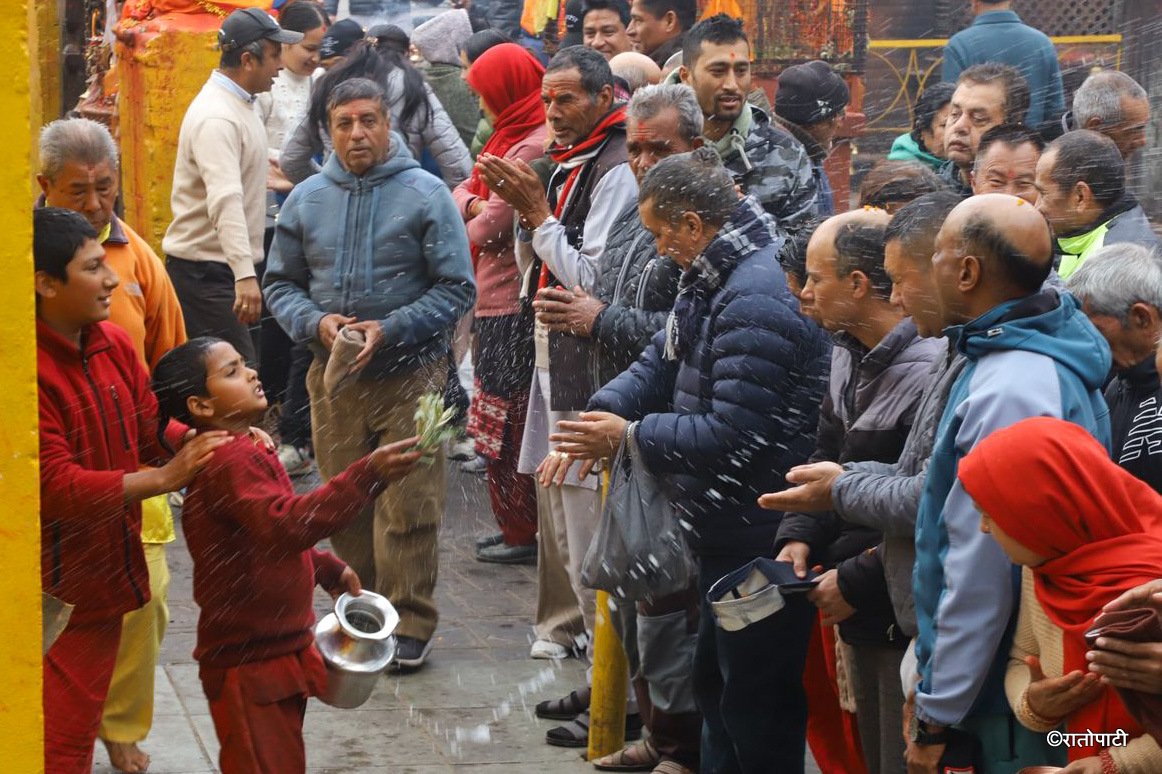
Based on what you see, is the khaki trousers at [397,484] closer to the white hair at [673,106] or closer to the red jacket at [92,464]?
the white hair at [673,106]

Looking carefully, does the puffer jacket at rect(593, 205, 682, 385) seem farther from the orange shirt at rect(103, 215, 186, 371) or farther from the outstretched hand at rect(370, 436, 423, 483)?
the orange shirt at rect(103, 215, 186, 371)

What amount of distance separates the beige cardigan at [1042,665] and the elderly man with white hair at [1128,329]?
848 millimetres

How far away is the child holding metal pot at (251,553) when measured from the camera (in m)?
4.96

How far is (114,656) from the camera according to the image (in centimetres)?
534

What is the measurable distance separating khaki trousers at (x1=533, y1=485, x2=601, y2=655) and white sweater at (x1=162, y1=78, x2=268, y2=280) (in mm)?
2683

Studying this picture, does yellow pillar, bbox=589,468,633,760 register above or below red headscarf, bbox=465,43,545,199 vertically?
below

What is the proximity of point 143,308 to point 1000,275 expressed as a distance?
11.3 feet

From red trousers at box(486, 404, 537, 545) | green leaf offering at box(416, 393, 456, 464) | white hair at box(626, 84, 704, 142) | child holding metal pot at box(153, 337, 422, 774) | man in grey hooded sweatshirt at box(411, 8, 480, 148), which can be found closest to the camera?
child holding metal pot at box(153, 337, 422, 774)

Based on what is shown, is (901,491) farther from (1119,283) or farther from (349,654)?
(349,654)

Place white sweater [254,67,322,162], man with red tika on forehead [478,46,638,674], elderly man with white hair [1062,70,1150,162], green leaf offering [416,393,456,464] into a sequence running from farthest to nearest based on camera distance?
white sweater [254,67,322,162], elderly man with white hair [1062,70,1150,162], man with red tika on forehead [478,46,638,674], green leaf offering [416,393,456,464]

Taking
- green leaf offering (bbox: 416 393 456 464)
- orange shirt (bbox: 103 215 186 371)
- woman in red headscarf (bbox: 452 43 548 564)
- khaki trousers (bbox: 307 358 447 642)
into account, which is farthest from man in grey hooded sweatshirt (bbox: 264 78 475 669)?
green leaf offering (bbox: 416 393 456 464)

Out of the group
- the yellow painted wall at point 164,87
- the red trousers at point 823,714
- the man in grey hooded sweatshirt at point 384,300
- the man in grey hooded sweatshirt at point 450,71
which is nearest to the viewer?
the red trousers at point 823,714

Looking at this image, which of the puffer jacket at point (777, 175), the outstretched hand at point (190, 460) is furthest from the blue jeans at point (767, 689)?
the puffer jacket at point (777, 175)

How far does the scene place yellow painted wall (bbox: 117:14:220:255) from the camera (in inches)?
412
